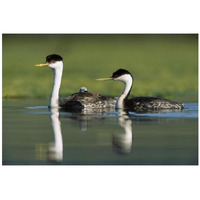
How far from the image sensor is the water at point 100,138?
9297 mm

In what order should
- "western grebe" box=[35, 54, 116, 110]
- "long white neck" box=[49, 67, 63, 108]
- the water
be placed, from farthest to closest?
"long white neck" box=[49, 67, 63, 108] < "western grebe" box=[35, 54, 116, 110] < the water

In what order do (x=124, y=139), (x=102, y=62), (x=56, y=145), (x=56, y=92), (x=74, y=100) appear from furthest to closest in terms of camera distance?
(x=102, y=62), (x=56, y=92), (x=74, y=100), (x=124, y=139), (x=56, y=145)

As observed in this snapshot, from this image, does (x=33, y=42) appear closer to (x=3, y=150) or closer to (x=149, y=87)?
(x=149, y=87)

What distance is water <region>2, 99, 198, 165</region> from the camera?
9.30m

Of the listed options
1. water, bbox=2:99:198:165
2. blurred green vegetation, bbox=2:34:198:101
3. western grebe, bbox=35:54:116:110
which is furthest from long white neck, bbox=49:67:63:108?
blurred green vegetation, bbox=2:34:198:101

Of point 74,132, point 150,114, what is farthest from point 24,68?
point 74,132

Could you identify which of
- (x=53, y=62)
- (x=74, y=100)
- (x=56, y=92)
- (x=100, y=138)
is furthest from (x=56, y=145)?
(x=53, y=62)

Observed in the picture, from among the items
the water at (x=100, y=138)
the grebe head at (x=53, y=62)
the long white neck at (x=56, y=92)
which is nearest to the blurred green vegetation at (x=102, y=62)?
the long white neck at (x=56, y=92)

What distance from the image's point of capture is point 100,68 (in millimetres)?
31312

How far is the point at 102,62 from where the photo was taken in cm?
3581

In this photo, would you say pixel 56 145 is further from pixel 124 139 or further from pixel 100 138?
pixel 124 139

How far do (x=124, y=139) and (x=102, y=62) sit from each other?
2514cm

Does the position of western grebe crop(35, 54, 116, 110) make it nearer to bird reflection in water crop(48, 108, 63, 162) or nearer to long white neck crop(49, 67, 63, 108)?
long white neck crop(49, 67, 63, 108)

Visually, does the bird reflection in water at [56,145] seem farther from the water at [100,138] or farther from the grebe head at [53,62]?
the grebe head at [53,62]
